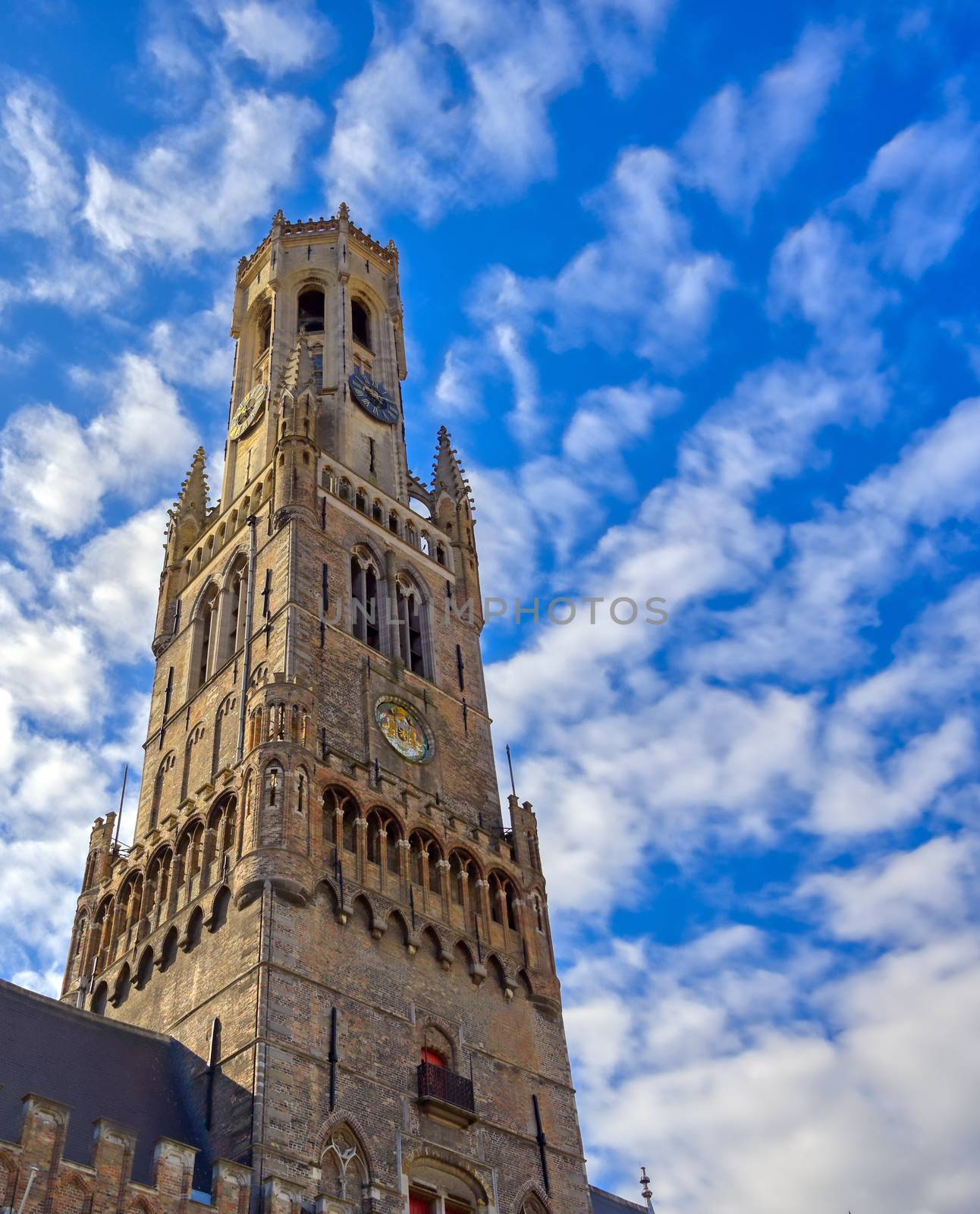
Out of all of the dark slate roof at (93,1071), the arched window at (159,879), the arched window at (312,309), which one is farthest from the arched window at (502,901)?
the arched window at (312,309)

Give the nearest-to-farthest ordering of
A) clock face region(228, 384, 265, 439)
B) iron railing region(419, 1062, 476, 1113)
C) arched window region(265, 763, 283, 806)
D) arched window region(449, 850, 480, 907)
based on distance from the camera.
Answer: iron railing region(419, 1062, 476, 1113), arched window region(265, 763, 283, 806), arched window region(449, 850, 480, 907), clock face region(228, 384, 265, 439)

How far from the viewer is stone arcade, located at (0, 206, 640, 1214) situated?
2958 centimetres

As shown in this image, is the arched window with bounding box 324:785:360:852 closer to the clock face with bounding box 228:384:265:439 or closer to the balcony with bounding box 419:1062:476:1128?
the balcony with bounding box 419:1062:476:1128

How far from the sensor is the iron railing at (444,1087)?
32875mm

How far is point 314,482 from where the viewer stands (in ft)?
160

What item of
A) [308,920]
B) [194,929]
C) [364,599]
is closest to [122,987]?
[194,929]

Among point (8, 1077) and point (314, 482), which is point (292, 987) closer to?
point (8, 1077)

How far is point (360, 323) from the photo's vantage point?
214 feet

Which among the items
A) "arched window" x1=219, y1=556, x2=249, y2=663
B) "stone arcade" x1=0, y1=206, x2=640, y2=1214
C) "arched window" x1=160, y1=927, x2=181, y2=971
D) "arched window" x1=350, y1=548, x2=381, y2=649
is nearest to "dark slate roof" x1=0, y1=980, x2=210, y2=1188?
"stone arcade" x1=0, y1=206, x2=640, y2=1214

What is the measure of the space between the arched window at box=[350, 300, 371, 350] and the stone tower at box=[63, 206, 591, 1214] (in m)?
8.78

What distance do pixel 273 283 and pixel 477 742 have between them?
29128 millimetres

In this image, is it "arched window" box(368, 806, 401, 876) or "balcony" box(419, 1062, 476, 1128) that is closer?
"balcony" box(419, 1062, 476, 1128)

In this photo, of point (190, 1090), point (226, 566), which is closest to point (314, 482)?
point (226, 566)

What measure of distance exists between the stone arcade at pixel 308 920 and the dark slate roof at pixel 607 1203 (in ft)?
0.65
